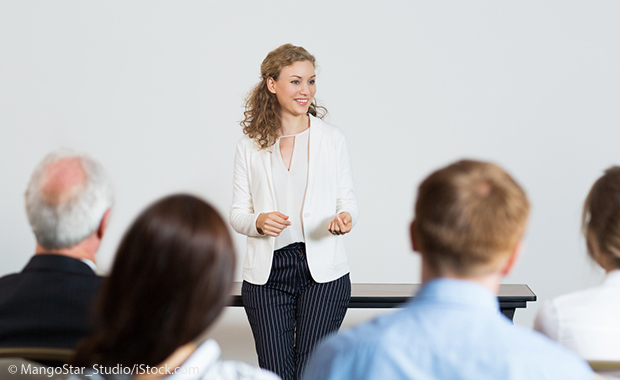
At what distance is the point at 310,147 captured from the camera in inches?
106

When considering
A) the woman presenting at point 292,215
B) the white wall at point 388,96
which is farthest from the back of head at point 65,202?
the white wall at point 388,96

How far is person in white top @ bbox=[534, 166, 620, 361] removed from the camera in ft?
4.79

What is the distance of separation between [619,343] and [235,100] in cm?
312

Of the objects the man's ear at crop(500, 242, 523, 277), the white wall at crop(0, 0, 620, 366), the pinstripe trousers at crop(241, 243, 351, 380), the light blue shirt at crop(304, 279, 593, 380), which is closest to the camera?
the light blue shirt at crop(304, 279, 593, 380)

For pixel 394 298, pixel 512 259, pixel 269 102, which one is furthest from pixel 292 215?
pixel 512 259

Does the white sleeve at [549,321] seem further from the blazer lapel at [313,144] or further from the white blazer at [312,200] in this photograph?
the blazer lapel at [313,144]

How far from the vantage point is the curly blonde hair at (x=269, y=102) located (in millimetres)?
2738

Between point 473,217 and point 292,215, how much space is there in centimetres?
163

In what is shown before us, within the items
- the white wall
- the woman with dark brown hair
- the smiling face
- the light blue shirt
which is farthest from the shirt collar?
the white wall

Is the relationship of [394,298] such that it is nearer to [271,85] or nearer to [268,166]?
[268,166]

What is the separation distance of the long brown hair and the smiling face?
174 cm

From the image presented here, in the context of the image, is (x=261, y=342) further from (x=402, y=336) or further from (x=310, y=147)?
(x=402, y=336)

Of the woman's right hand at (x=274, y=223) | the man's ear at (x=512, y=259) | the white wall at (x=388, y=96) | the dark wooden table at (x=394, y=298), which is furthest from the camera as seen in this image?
the white wall at (x=388, y=96)

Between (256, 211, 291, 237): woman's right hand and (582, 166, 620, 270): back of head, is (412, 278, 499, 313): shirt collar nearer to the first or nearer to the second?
(582, 166, 620, 270): back of head
